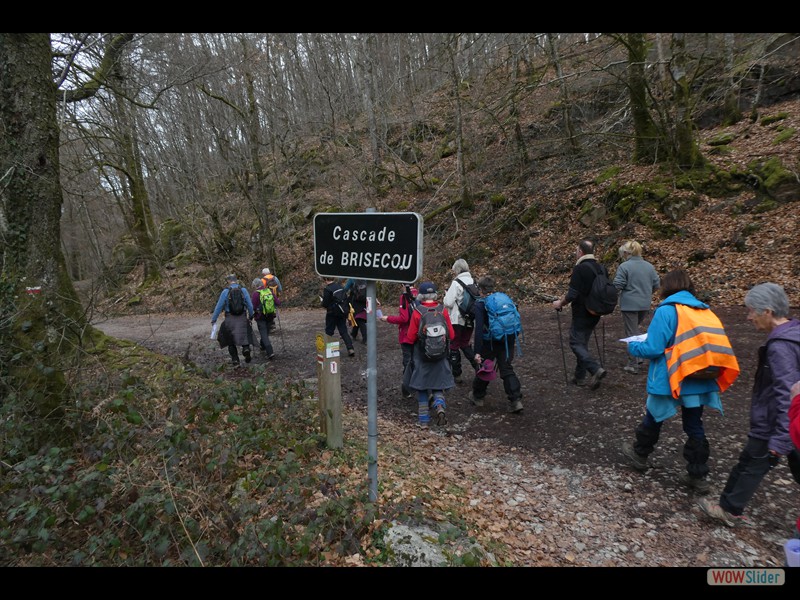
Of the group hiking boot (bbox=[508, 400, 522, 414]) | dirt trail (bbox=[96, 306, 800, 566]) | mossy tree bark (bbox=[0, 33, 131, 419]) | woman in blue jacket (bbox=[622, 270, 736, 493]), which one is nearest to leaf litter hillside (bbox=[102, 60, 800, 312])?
mossy tree bark (bbox=[0, 33, 131, 419])

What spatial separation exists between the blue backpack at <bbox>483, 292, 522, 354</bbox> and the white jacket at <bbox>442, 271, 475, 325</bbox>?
75 cm

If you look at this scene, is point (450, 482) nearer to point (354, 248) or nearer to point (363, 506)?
point (363, 506)

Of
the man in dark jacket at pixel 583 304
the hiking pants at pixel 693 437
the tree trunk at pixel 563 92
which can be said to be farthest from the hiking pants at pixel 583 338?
the tree trunk at pixel 563 92

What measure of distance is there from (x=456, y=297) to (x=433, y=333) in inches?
44.6

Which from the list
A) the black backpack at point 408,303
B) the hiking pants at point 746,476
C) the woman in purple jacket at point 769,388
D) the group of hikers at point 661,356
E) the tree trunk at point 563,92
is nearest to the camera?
the woman in purple jacket at point 769,388

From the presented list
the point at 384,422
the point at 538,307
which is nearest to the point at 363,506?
the point at 384,422

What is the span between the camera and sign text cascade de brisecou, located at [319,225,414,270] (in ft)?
9.88

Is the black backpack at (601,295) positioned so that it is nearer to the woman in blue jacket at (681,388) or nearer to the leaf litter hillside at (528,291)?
the leaf litter hillside at (528,291)

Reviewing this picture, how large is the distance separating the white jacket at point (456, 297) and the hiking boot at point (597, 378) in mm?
2001

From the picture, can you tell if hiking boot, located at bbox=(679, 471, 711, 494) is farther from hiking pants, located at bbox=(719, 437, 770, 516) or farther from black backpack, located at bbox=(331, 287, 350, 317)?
black backpack, located at bbox=(331, 287, 350, 317)

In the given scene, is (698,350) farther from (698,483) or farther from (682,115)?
(682,115)

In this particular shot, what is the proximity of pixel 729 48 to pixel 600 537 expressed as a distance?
611 inches

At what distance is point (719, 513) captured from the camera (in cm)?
343

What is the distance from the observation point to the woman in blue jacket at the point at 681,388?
11.9ft
